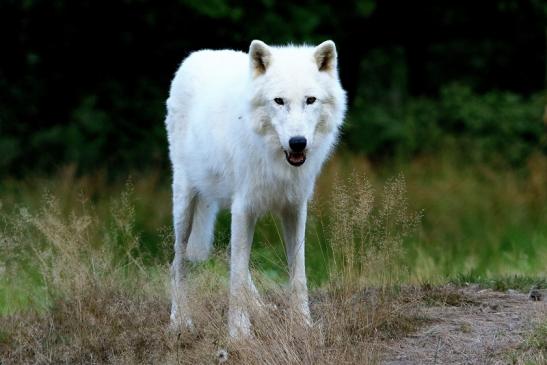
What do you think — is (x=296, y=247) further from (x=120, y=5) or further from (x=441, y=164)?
(x=120, y=5)

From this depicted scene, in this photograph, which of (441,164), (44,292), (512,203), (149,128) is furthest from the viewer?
(149,128)

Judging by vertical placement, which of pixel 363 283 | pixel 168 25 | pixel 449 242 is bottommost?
pixel 449 242

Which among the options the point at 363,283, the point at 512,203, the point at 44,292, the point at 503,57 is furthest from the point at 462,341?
the point at 503,57

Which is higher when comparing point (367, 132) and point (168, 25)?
point (168, 25)

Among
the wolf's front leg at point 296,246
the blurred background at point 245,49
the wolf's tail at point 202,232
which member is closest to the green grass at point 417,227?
the blurred background at point 245,49

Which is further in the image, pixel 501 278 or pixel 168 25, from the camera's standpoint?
pixel 168 25

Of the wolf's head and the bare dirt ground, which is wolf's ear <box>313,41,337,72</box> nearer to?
the wolf's head

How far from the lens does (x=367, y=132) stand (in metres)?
16.6

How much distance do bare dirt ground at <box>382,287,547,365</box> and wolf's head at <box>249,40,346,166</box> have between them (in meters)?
1.19

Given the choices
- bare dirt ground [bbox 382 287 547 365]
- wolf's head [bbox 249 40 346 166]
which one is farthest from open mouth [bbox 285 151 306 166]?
bare dirt ground [bbox 382 287 547 365]

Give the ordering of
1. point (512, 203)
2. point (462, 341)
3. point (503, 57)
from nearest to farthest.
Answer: point (462, 341), point (512, 203), point (503, 57)

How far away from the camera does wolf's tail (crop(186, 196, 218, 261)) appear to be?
684cm

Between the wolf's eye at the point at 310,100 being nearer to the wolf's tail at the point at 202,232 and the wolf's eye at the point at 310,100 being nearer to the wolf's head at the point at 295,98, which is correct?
the wolf's head at the point at 295,98

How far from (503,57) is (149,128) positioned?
9158 millimetres
